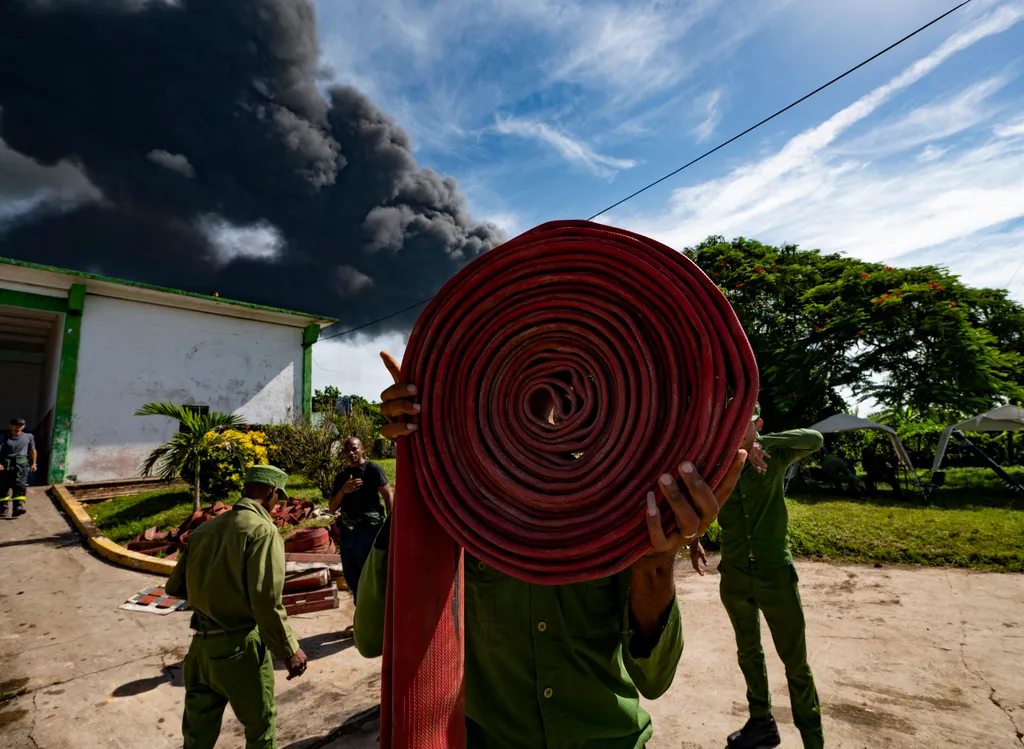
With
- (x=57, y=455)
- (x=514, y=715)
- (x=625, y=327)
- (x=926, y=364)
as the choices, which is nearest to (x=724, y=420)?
(x=625, y=327)

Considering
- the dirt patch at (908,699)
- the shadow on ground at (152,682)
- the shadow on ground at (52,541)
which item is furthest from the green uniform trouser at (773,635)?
the shadow on ground at (52,541)

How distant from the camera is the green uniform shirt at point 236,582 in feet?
10.6

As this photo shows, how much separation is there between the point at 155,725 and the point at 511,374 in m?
4.41

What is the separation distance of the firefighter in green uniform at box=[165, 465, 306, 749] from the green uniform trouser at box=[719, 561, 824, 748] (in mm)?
3004

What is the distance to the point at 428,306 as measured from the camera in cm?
117

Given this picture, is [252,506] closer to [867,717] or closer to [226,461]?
[867,717]

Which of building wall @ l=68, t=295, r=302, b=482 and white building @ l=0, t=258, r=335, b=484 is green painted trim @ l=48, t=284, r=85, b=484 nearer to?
white building @ l=0, t=258, r=335, b=484

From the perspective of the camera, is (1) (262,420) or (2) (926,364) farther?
(2) (926,364)

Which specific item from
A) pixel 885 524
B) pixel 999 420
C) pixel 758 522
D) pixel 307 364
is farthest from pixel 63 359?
pixel 999 420

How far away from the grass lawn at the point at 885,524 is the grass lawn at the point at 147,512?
0.02 m

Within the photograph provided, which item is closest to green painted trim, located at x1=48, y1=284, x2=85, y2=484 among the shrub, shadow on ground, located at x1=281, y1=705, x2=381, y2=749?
the shrub

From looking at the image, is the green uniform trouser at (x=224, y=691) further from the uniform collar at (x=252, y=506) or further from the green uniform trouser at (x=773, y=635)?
the green uniform trouser at (x=773, y=635)

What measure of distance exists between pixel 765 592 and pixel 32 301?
16810 mm

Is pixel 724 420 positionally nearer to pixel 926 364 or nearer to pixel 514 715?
pixel 514 715
